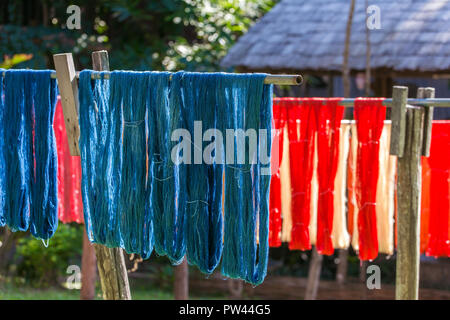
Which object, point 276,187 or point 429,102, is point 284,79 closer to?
point 429,102

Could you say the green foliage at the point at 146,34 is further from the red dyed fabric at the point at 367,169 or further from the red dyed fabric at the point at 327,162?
the red dyed fabric at the point at 367,169

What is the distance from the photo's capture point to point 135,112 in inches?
160

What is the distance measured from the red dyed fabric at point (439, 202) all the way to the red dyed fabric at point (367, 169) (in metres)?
0.48

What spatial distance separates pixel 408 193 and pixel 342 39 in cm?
469

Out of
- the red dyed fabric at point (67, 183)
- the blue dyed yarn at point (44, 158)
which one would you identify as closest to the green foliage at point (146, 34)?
the red dyed fabric at point (67, 183)

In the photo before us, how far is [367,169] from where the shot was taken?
4.96 meters

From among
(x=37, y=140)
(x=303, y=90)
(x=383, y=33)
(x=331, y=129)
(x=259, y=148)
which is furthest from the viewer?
(x=303, y=90)

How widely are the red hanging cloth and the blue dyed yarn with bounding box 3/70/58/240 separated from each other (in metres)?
2.42

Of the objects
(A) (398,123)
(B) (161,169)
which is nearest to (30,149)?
(B) (161,169)

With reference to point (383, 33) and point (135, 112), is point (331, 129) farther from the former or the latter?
point (383, 33)

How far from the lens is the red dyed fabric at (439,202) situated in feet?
17.0

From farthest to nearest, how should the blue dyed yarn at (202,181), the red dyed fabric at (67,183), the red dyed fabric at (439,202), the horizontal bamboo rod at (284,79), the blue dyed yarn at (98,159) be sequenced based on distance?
the red dyed fabric at (67,183), the red dyed fabric at (439,202), the blue dyed yarn at (98,159), the blue dyed yarn at (202,181), the horizontal bamboo rod at (284,79)
